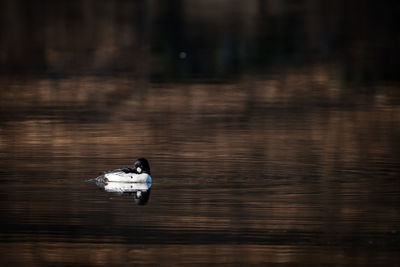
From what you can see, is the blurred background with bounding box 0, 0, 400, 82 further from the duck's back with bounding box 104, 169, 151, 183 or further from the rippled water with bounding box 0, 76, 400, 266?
the duck's back with bounding box 104, 169, 151, 183

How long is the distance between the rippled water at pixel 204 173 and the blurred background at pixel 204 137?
0.11 feet

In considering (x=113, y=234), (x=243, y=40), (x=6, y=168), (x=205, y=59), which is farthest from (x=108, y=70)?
(x=113, y=234)

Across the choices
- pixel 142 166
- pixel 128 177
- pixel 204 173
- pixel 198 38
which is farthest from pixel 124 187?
pixel 198 38

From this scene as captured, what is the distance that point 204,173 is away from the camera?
→ 14758mm

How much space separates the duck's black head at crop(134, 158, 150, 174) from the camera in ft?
46.8

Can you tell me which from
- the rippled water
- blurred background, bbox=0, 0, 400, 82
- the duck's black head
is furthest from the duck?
blurred background, bbox=0, 0, 400, 82

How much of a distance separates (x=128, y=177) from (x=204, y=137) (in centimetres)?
314

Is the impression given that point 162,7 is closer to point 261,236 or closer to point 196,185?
point 196,185

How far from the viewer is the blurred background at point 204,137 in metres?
11.6

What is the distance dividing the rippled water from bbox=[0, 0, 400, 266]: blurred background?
0.03 meters

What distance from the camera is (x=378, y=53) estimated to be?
1066 inches

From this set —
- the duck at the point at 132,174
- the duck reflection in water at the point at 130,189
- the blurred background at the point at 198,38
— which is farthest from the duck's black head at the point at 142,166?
the blurred background at the point at 198,38

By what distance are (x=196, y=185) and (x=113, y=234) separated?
7.89 feet

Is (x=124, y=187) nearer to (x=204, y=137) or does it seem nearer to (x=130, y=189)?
(x=130, y=189)
